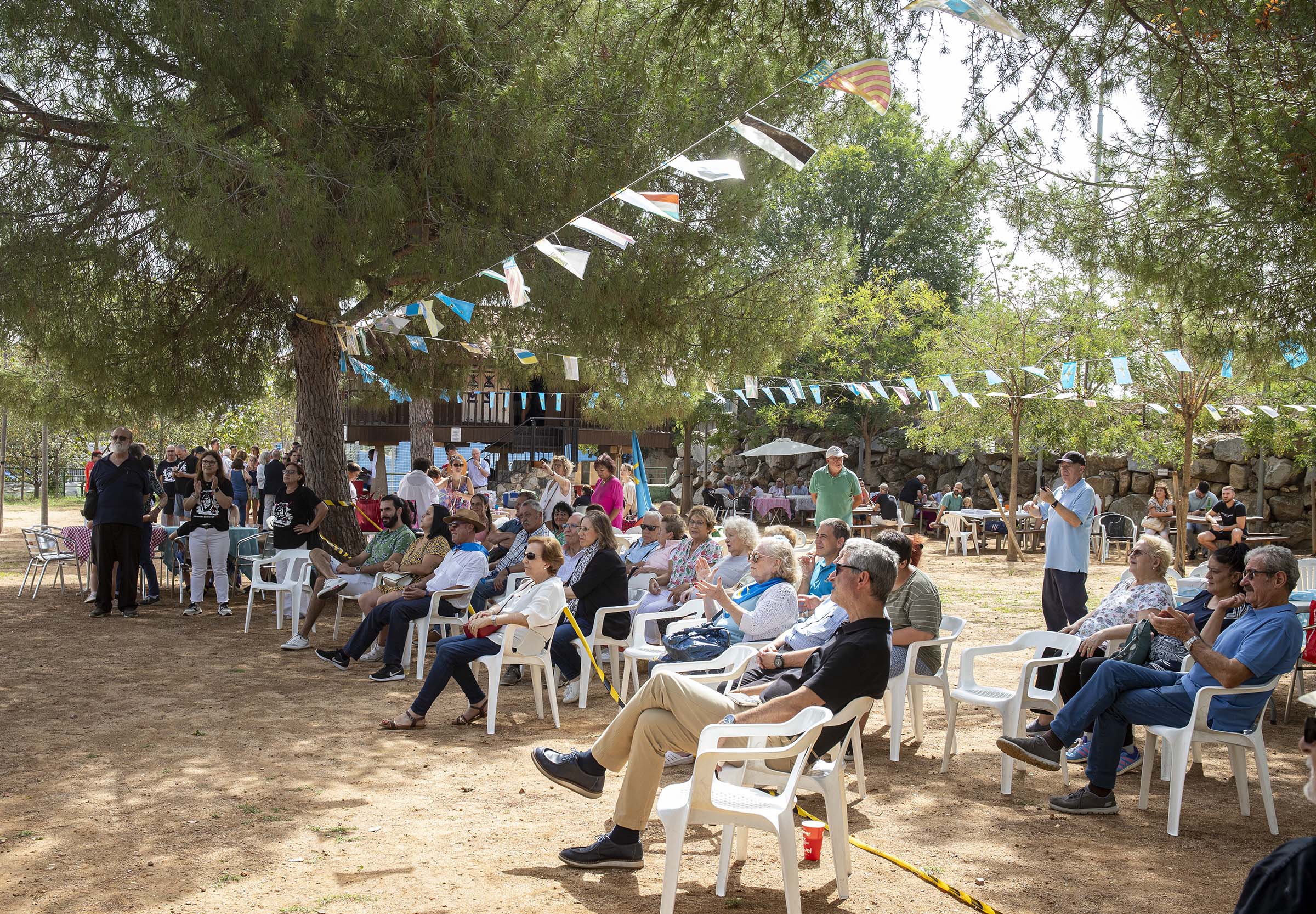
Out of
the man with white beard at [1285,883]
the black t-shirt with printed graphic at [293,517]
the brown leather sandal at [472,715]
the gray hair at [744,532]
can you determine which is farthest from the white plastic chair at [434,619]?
the man with white beard at [1285,883]

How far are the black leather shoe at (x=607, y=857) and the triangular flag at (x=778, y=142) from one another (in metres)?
4.21

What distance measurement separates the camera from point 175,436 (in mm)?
32188

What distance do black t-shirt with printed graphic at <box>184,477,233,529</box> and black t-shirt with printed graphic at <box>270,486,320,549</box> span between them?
636mm

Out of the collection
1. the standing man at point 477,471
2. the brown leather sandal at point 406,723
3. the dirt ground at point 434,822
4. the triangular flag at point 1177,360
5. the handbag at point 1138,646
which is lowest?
the dirt ground at point 434,822

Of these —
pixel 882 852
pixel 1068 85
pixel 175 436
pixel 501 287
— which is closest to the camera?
pixel 882 852

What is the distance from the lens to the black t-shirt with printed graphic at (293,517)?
938 cm

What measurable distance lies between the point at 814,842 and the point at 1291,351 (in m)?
5.24

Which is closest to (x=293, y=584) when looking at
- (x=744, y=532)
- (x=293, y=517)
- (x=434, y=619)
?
(x=293, y=517)

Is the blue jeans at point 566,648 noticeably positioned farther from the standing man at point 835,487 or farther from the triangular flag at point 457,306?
the triangular flag at point 457,306

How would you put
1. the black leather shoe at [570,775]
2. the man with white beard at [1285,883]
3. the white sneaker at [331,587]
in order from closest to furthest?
the man with white beard at [1285,883]
the black leather shoe at [570,775]
the white sneaker at [331,587]

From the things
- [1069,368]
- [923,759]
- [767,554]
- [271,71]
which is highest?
[271,71]

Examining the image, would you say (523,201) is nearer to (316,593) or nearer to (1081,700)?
(316,593)

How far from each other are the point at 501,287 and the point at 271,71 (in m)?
2.52

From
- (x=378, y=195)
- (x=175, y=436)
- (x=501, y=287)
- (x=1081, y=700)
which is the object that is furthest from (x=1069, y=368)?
(x=175, y=436)
